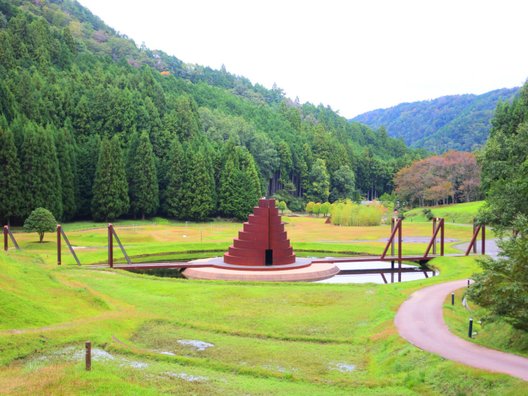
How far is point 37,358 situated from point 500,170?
2906 centimetres

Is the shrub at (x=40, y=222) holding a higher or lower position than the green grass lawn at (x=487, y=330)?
higher

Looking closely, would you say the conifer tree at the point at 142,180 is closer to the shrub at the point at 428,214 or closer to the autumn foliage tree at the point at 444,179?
the shrub at the point at 428,214

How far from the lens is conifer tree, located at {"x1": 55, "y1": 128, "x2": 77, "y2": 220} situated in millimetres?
65938

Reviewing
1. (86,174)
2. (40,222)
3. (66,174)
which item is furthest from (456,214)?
(40,222)

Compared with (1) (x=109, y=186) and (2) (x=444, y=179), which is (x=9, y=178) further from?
(2) (x=444, y=179)

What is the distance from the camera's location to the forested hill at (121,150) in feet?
209

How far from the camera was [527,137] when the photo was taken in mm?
31766

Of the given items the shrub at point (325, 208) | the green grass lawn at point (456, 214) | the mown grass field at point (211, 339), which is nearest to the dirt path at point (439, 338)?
the mown grass field at point (211, 339)

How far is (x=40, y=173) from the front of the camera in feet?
202

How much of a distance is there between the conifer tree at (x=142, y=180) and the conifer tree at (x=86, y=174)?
4534 mm

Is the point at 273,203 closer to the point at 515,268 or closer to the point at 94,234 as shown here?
the point at 515,268

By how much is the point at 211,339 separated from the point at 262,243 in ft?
56.3

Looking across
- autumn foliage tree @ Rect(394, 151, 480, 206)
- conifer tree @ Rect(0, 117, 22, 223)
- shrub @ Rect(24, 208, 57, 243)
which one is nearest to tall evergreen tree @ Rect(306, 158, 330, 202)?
autumn foliage tree @ Rect(394, 151, 480, 206)

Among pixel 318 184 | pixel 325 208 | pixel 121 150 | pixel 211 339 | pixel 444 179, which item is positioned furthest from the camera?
pixel 318 184
